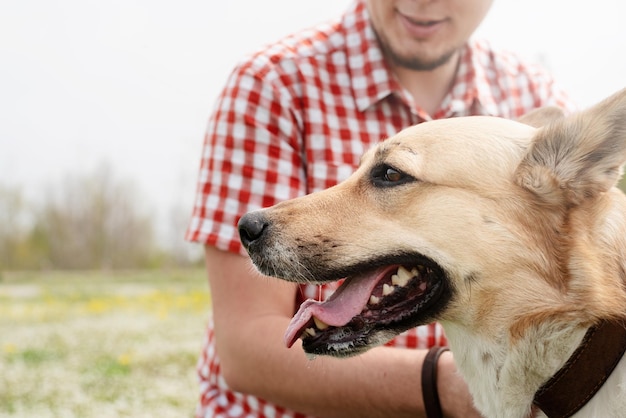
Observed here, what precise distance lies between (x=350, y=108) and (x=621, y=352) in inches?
58.8

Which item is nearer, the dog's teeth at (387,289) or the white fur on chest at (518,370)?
the white fur on chest at (518,370)

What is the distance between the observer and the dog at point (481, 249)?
2023mm

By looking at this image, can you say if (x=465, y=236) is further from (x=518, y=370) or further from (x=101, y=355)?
(x=101, y=355)

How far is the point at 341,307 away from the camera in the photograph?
217cm

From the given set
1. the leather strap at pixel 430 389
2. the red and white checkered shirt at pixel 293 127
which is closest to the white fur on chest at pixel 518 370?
the leather strap at pixel 430 389

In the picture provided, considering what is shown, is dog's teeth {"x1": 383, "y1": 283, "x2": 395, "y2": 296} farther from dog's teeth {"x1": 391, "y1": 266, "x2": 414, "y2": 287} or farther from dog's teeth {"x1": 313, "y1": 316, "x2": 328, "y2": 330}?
dog's teeth {"x1": 313, "y1": 316, "x2": 328, "y2": 330}

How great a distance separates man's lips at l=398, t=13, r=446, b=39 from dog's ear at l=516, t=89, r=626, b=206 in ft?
3.10

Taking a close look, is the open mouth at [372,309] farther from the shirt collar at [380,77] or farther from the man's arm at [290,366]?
the shirt collar at [380,77]

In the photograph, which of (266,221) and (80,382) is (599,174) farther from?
(80,382)

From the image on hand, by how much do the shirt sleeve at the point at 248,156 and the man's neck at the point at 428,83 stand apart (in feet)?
1.86

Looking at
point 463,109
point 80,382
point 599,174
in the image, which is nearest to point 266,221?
point 599,174

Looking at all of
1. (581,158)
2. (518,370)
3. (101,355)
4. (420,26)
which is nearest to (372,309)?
(518,370)

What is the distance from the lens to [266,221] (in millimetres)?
2186

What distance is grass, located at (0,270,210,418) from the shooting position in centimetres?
500
